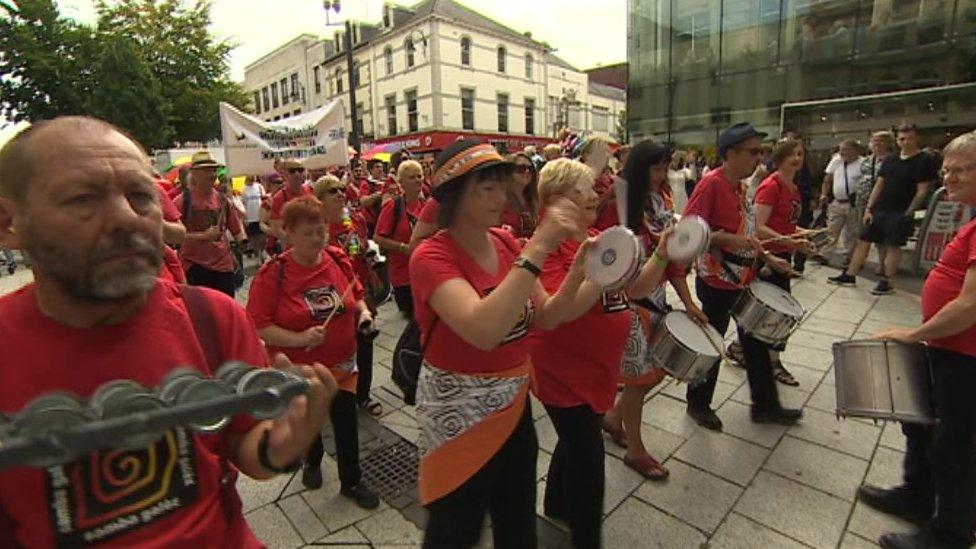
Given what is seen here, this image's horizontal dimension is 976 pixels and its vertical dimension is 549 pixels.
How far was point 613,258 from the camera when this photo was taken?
83.3 inches

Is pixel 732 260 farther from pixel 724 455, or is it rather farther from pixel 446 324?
pixel 446 324

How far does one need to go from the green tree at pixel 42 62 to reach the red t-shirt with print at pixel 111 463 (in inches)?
979

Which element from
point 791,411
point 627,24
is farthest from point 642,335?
point 627,24

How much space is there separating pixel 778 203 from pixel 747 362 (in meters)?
1.31

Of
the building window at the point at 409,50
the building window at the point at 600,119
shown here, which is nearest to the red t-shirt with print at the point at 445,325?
the building window at the point at 409,50

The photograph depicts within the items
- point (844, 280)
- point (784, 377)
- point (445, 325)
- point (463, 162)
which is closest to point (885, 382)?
point (784, 377)

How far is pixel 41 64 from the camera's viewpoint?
1962cm

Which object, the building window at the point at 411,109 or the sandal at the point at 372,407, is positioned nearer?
the sandal at the point at 372,407

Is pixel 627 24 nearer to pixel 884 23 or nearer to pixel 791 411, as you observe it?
pixel 884 23

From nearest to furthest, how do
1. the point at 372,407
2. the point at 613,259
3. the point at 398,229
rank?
the point at 613,259, the point at 372,407, the point at 398,229

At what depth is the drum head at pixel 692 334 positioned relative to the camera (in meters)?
3.03

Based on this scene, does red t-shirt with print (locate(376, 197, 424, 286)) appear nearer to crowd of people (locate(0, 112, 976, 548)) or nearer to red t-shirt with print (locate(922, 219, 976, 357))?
crowd of people (locate(0, 112, 976, 548))

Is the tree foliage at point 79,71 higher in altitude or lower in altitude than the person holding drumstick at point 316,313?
higher

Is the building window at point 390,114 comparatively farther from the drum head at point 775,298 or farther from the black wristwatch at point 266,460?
the black wristwatch at point 266,460
